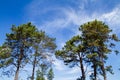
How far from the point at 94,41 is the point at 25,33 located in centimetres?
1098

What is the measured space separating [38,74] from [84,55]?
108 feet

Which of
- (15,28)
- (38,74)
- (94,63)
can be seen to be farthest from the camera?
(38,74)

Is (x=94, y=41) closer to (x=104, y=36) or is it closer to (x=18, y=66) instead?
(x=104, y=36)

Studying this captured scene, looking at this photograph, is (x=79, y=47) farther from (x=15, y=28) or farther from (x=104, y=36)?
(x=15, y=28)

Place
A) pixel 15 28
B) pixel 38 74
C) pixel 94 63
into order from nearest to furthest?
pixel 94 63, pixel 15 28, pixel 38 74

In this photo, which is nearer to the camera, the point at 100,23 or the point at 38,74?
the point at 100,23

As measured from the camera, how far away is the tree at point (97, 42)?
36219 mm

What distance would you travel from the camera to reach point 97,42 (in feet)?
120

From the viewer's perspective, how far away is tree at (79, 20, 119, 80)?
119 ft

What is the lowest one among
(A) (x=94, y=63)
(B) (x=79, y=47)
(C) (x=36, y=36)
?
(A) (x=94, y=63)

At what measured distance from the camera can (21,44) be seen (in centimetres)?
3844

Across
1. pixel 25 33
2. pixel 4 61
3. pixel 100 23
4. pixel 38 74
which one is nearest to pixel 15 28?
pixel 25 33

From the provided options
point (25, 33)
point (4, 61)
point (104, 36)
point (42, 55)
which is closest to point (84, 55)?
point (104, 36)

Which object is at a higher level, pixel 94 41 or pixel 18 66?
pixel 94 41
